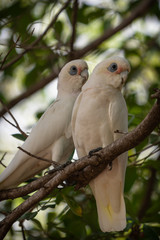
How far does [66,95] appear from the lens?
375 centimetres

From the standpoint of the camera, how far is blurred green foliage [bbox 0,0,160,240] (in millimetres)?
3598

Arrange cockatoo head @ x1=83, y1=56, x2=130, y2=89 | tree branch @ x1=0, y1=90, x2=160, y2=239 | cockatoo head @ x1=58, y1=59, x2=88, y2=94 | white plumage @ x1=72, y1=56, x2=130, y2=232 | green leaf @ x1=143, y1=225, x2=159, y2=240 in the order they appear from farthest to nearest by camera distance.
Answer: cockatoo head @ x1=58, y1=59, x2=88, y2=94, green leaf @ x1=143, y1=225, x2=159, y2=240, cockatoo head @ x1=83, y1=56, x2=130, y2=89, white plumage @ x1=72, y1=56, x2=130, y2=232, tree branch @ x1=0, y1=90, x2=160, y2=239

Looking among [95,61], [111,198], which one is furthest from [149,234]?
[95,61]

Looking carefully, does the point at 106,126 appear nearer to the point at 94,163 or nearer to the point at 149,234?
the point at 94,163

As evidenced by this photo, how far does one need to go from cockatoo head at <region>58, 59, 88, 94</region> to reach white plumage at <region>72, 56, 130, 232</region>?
50 cm

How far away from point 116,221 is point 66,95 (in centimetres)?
127

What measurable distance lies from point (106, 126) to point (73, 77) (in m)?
0.89

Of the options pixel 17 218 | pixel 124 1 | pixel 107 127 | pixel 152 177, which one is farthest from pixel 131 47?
pixel 17 218

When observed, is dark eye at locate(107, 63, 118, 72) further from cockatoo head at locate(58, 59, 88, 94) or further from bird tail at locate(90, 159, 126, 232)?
bird tail at locate(90, 159, 126, 232)

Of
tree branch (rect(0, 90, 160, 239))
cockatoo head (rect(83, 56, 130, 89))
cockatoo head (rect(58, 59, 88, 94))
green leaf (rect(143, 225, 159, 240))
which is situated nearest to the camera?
tree branch (rect(0, 90, 160, 239))

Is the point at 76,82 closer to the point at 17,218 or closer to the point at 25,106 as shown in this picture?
the point at 17,218

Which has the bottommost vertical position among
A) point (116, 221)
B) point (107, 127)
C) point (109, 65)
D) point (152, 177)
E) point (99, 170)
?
point (152, 177)

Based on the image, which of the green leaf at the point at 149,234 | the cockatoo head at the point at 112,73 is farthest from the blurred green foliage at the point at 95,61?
the cockatoo head at the point at 112,73

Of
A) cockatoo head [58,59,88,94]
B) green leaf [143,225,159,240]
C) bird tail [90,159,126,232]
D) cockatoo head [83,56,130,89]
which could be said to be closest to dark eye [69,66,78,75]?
cockatoo head [58,59,88,94]
